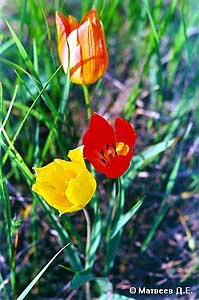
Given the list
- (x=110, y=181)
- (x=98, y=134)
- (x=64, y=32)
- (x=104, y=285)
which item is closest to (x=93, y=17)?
(x=64, y=32)

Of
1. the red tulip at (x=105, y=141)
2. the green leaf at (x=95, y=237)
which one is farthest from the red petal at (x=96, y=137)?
the green leaf at (x=95, y=237)

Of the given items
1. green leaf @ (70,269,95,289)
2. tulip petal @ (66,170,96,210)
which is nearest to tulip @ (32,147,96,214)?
tulip petal @ (66,170,96,210)

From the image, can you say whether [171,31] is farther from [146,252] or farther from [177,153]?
[146,252]

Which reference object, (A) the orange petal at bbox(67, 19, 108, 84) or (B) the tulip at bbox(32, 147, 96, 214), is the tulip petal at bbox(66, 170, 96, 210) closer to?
(B) the tulip at bbox(32, 147, 96, 214)

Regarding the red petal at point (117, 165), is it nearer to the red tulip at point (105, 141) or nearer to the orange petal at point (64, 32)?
the red tulip at point (105, 141)

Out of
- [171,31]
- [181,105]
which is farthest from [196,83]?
[171,31]

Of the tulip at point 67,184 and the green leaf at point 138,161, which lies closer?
the tulip at point 67,184
